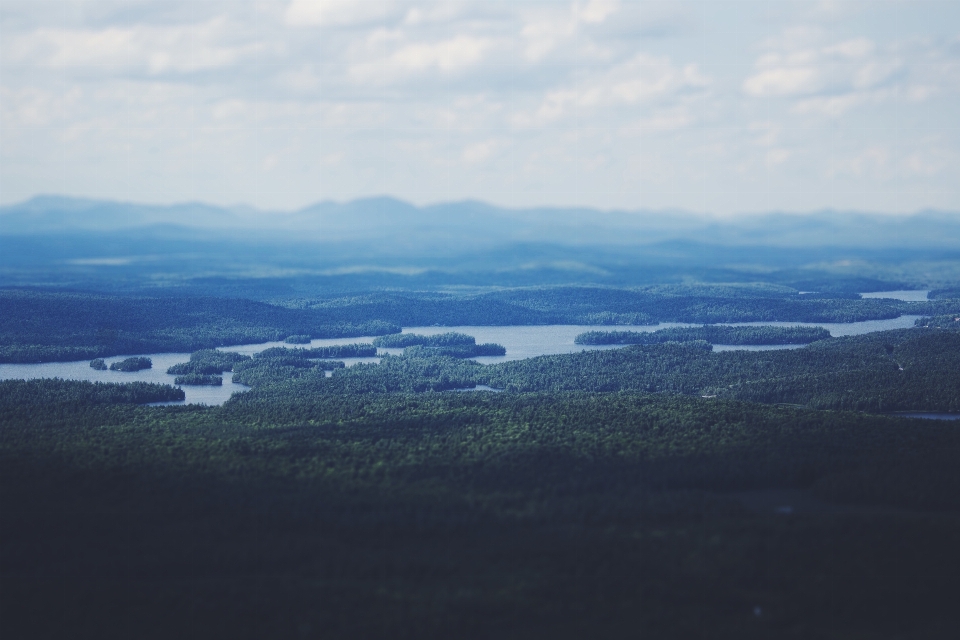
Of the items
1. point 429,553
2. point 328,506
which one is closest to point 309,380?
point 328,506

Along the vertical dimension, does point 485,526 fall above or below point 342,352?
below

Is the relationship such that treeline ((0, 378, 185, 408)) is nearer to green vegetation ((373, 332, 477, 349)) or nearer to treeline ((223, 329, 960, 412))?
treeline ((223, 329, 960, 412))

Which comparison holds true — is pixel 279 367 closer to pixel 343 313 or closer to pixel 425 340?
pixel 425 340

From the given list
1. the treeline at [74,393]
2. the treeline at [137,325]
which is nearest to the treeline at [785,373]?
the treeline at [74,393]

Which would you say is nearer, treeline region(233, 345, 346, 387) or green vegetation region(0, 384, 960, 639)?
green vegetation region(0, 384, 960, 639)

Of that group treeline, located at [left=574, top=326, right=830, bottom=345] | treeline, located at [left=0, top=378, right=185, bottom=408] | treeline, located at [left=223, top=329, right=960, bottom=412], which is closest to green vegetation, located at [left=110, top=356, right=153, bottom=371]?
treeline, located at [left=223, top=329, right=960, bottom=412]

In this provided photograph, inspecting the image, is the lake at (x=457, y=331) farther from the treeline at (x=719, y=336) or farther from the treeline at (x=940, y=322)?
the treeline at (x=719, y=336)

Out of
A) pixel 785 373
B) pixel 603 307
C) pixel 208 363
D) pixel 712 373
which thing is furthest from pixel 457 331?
pixel 785 373
